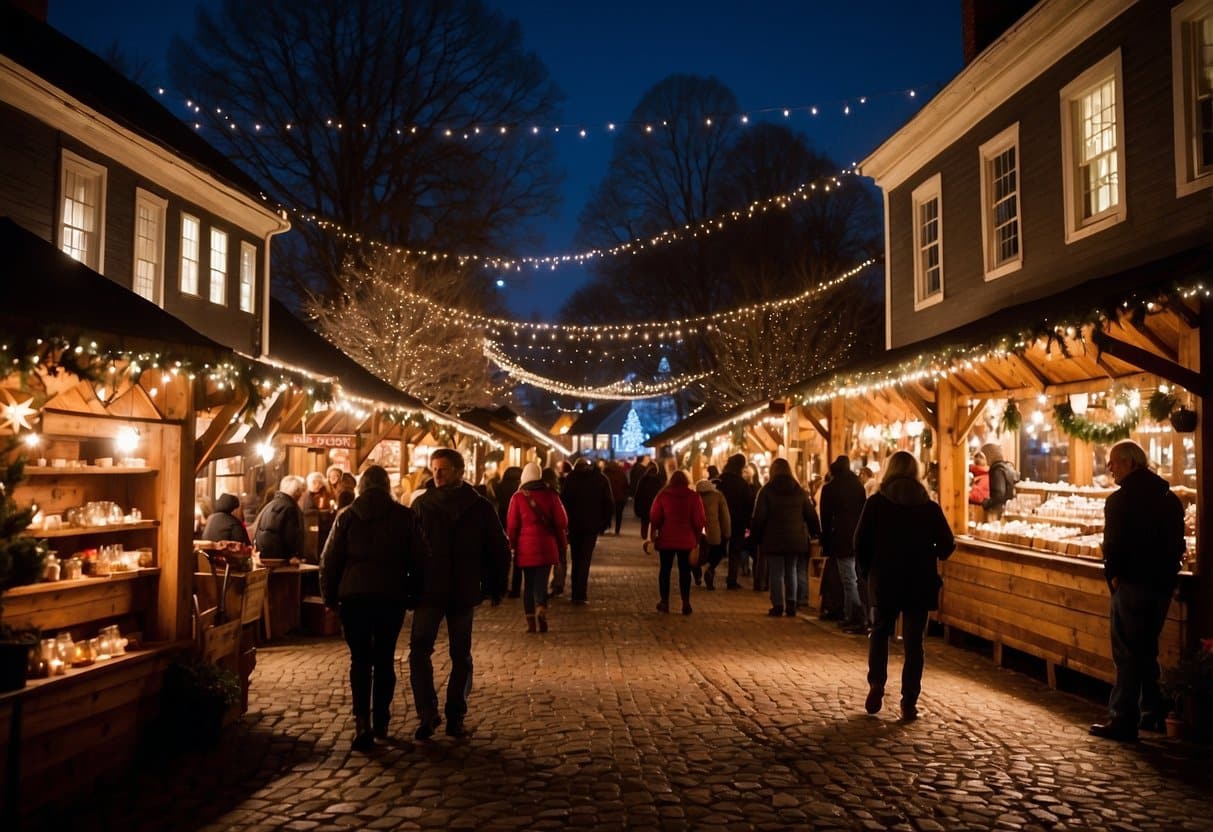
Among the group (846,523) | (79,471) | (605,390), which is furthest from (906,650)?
(605,390)

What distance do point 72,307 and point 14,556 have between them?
6.15ft

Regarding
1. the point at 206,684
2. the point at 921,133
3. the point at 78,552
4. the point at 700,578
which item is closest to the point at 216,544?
the point at 78,552

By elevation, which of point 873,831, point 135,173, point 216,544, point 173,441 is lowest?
point 873,831

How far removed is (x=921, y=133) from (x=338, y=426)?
439 inches

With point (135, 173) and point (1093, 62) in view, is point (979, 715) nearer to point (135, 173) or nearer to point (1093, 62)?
point (1093, 62)

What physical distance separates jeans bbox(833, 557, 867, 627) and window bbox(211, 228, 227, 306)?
43.2 ft

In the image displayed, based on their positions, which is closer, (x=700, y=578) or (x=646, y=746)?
(x=646, y=746)

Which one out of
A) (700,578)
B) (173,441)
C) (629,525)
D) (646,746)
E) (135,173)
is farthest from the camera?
(629,525)

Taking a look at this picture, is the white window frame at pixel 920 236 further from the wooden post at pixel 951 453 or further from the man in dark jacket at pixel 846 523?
the man in dark jacket at pixel 846 523

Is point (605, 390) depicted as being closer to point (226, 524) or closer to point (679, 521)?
point (679, 521)

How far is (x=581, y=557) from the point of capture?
609 inches

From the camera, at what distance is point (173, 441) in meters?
8.11

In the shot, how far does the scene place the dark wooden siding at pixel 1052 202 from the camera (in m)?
11.4

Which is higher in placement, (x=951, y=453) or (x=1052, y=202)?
(x=1052, y=202)
